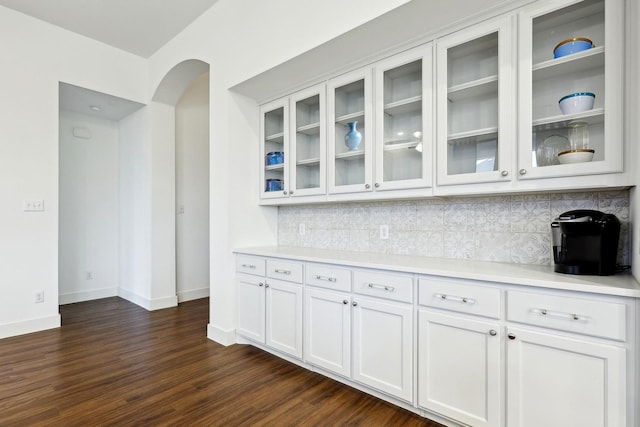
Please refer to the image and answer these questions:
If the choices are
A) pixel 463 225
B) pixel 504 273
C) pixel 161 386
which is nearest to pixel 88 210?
pixel 161 386

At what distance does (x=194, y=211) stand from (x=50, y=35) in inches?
97.6

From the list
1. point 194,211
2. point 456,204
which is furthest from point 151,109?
point 456,204

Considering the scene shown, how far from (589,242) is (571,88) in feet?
2.66

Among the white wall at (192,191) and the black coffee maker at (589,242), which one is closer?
the black coffee maker at (589,242)

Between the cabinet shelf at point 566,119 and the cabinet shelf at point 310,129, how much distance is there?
5.16 feet

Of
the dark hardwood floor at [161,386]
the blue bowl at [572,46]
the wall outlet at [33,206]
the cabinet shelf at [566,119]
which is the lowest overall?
the dark hardwood floor at [161,386]

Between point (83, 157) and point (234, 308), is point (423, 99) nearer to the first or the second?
point (234, 308)

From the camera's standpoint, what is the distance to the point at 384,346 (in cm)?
201

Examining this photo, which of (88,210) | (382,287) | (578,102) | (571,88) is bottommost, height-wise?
(382,287)

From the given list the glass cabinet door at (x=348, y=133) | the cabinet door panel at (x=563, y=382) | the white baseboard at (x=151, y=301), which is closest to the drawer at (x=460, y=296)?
the cabinet door panel at (x=563, y=382)

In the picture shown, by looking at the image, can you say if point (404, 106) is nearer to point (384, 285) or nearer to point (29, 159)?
point (384, 285)

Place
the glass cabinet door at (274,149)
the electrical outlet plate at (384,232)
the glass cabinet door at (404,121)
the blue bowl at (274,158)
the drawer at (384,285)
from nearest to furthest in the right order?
1. the drawer at (384,285)
2. the glass cabinet door at (404,121)
3. the electrical outlet plate at (384,232)
4. the glass cabinet door at (274,149)
5. the blue bowl at (274,158)

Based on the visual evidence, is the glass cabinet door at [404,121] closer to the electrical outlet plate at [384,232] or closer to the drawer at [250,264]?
the electrical outlet plate at [384,232]

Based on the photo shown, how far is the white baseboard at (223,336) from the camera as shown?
302 cm
